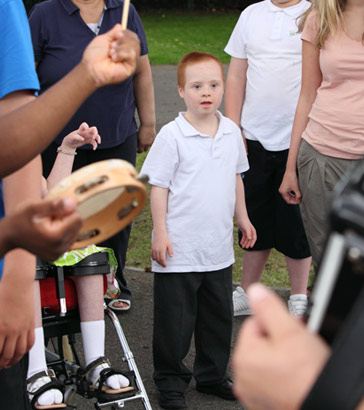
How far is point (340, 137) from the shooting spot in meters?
3.09

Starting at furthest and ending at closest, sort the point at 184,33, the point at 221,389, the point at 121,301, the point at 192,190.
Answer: the point at 184,33, the point at 121,301, the point at 221,389, the point at 192,190

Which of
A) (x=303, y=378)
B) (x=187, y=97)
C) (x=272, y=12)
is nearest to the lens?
(x=303, y=378)

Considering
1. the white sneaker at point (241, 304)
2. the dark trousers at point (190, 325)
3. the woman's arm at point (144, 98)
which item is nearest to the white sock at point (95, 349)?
the dark trousers at point (190, 325)

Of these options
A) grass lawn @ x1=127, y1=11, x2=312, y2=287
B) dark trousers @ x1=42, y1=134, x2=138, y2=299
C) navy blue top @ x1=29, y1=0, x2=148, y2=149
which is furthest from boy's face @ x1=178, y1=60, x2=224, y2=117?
grass lawn @ x1=127, y1=11, x2=312, y2=287

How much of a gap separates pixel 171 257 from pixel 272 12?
1666 millimetres

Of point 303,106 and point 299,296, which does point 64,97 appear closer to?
point 303,106

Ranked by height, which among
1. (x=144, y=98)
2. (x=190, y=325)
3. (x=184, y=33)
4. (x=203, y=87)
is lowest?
(x=184, y=33)

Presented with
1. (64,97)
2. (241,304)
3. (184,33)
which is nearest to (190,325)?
(241,304)

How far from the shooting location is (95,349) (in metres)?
2.98

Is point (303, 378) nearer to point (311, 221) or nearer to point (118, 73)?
point (118, 73)

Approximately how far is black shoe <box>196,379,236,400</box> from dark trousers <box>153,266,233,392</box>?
3cm

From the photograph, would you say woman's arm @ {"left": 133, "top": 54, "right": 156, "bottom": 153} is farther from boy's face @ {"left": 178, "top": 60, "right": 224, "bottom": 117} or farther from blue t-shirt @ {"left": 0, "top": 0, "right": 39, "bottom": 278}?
blue t-shirt @ {"left": 0, "top": 0, "right": 39, "bottom": 278}

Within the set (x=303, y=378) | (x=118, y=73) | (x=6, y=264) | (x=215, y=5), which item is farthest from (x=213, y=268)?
(x=215, y=5)

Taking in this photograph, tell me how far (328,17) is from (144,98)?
60.2 inches
